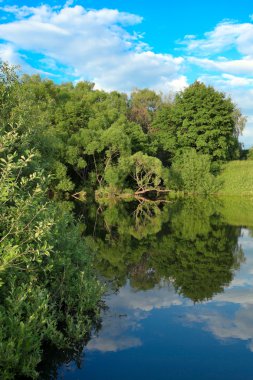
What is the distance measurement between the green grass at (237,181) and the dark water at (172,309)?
27320mm

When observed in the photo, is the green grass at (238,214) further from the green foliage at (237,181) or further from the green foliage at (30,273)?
the green foliage at (30,273)

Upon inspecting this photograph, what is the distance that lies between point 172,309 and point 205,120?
42.0 meters

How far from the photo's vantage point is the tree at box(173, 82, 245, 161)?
4944 centimetres

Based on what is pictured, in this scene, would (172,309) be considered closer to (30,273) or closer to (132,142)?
(30,273)

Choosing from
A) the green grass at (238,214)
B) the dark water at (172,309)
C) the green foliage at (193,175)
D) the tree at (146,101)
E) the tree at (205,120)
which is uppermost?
the tree at (146,101)

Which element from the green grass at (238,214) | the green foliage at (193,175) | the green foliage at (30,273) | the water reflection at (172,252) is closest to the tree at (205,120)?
the green foliage at (193,175)

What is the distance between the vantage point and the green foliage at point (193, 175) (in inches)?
1847

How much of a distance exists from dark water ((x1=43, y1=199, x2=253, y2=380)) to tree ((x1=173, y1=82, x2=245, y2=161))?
30.2m

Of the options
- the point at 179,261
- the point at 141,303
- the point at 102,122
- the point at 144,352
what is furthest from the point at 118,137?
the point at 144,352

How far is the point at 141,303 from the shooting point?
34.9 feet

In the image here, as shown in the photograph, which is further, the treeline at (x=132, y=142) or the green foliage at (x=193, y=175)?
the green foliage at (x=193, y=175)

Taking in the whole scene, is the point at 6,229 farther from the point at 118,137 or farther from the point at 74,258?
the point at 118,137

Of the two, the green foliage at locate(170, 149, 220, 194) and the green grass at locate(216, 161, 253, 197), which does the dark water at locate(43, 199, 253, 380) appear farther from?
the green grass at locate(216, 161, 253, 197)

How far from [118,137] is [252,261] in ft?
91.9
